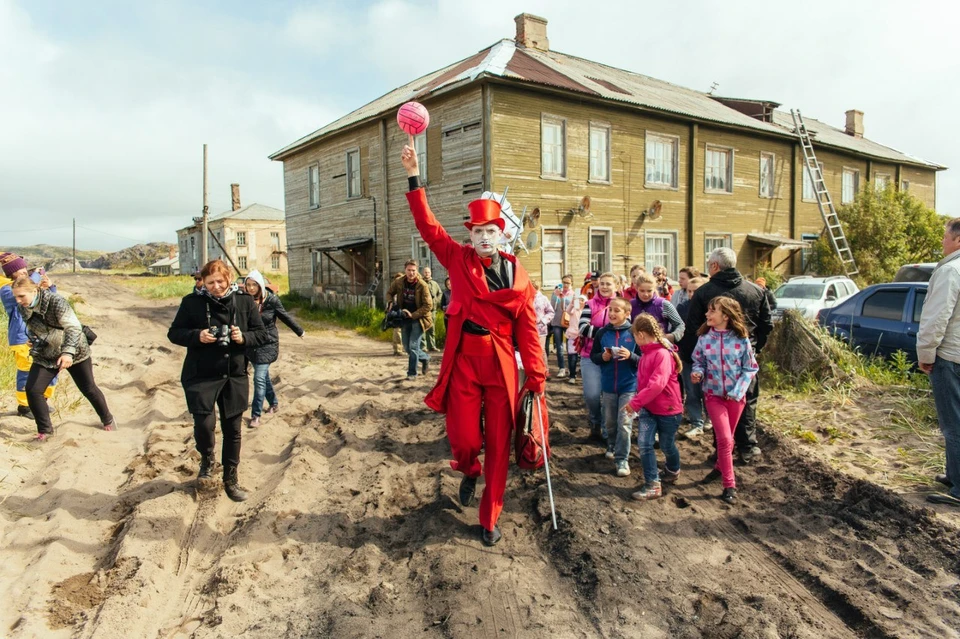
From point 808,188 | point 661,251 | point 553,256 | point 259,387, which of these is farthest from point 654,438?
point 808,188

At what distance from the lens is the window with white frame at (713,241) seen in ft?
67.7

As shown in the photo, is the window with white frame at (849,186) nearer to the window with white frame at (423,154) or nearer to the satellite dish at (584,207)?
the satellite dish at (584,207)

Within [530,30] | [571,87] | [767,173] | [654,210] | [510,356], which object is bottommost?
[510,356]

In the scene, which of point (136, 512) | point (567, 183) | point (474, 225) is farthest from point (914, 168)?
point (136, 512)

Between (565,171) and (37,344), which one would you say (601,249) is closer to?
(565,171)

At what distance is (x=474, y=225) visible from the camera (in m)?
4.38

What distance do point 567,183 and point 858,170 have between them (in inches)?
672

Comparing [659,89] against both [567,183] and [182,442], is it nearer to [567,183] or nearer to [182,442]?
[567,183]

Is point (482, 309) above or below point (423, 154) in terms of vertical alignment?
below

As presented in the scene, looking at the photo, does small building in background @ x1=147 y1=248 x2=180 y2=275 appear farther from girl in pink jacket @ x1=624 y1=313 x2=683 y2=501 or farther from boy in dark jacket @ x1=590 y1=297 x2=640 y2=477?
girl in pink jacket @ x1=624 y1=313 x2=683 y2=501

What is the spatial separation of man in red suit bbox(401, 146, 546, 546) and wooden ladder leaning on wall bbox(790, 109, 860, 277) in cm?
2173

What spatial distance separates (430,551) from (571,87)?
14.7 meters

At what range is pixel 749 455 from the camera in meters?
5.89

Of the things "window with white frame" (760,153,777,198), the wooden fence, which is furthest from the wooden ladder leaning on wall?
the wooden fence
